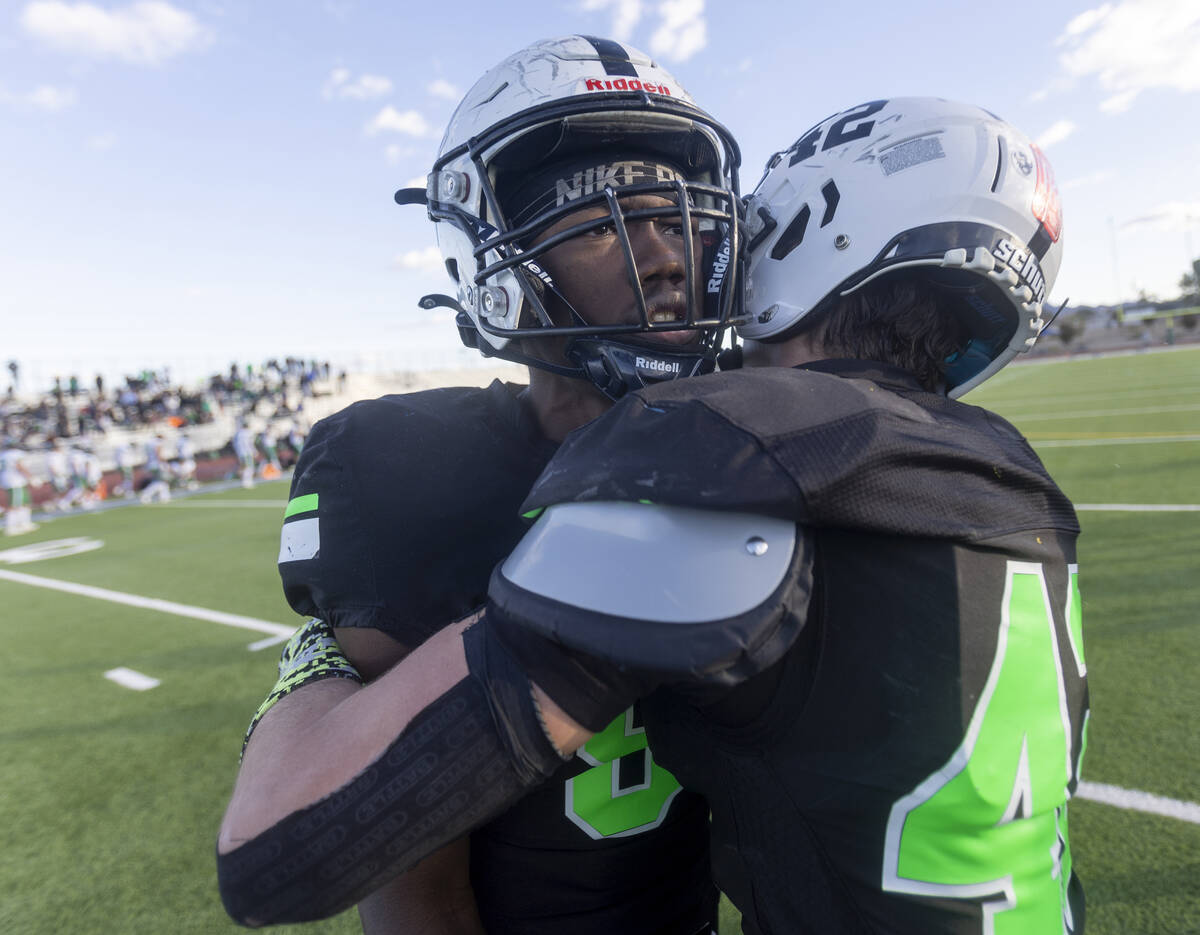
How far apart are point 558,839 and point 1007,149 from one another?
146 cm

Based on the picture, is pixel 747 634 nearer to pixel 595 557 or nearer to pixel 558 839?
pixel 595 557

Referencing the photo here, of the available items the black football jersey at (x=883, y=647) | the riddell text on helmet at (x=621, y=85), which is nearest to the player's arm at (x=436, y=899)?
the black football jersey at (x=883, y=647)

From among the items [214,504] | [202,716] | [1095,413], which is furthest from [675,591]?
[1095,413]

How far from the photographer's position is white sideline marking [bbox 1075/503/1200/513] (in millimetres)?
5677

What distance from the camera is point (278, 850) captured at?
770mm

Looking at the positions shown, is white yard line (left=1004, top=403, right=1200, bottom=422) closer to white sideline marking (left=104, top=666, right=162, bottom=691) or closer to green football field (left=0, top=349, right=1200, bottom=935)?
green football field (left=0, top=349, right=1200, bottom=935)

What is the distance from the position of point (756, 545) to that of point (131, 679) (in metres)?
4.96

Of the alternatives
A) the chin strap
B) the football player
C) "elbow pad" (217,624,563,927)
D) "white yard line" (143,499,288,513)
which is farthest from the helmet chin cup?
"white yard line" (143,499,288,513)

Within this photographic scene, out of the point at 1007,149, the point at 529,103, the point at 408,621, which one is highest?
the point at 529,103

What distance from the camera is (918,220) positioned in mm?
1251

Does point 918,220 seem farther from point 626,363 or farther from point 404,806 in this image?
point 404,806

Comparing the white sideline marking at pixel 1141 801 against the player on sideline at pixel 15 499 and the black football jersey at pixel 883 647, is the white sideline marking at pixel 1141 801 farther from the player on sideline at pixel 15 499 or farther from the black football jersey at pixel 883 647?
the player on sideline at pixel 15 499

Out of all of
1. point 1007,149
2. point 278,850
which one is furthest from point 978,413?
point 278,850

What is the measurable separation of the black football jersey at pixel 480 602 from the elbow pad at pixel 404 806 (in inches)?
16.2
